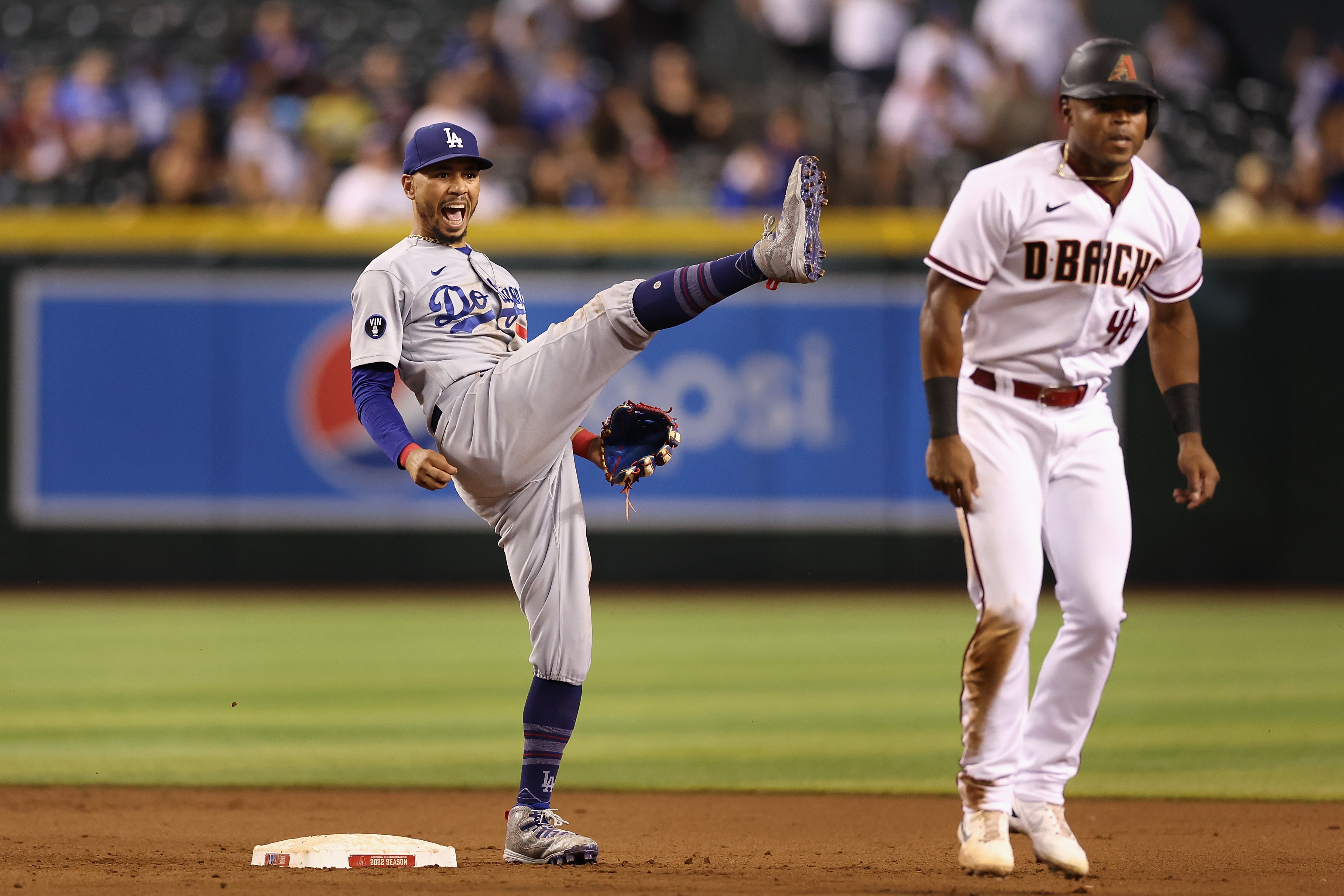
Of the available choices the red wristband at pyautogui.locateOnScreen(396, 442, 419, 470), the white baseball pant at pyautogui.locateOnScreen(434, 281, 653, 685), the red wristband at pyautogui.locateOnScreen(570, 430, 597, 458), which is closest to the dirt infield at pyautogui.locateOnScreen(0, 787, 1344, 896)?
the white baseball pant at pyautogui.locateOnScreen(434, 281, 653, 685)

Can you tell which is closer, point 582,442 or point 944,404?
point 944,404

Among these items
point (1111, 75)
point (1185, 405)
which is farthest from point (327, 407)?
point (1111, 75)

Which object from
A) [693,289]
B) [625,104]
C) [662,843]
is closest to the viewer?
[693,289]

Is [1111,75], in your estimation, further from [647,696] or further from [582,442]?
[647,696]

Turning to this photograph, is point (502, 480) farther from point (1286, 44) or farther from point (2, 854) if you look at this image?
point (1286, 44)

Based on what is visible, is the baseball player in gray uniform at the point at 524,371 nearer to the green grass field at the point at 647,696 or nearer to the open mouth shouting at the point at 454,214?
the open mouth shouting at the point at 454,214

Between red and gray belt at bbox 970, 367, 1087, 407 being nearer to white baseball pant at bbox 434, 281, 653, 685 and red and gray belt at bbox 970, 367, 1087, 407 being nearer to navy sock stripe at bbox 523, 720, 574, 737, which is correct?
white baseball pant at bbox 434, 281, 653, 685

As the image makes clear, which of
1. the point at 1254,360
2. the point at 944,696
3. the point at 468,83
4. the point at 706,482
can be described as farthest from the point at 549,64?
the point at 944,696
